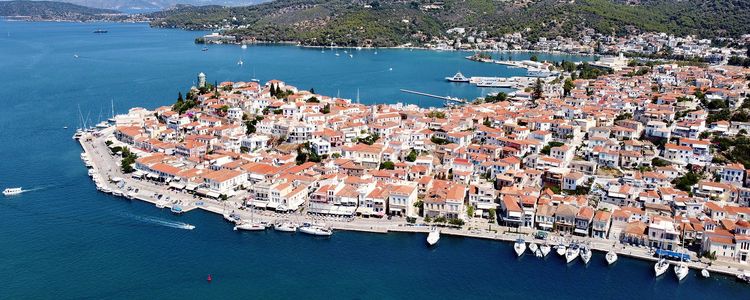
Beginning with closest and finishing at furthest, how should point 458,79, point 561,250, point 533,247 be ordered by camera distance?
point 561,250
point 533,247
point 458,79

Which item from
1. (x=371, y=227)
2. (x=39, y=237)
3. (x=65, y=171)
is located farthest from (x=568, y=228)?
(x=65, y=171)

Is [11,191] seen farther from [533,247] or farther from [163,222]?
[533,247]

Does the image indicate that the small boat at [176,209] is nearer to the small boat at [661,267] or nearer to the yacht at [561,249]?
the yacht at [561,249]

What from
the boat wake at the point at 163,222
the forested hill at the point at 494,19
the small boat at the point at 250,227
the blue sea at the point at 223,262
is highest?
the forested hill at the point at 494,19

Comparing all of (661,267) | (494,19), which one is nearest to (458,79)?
(661,267)

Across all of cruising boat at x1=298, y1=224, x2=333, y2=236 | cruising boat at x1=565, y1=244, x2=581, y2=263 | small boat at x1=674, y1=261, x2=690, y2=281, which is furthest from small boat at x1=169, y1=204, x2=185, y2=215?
small boat at x1=674, y1=261, x2=690, y2=281

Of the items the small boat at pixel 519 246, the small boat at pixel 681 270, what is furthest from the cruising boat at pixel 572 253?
the small boat at pixel 681 270

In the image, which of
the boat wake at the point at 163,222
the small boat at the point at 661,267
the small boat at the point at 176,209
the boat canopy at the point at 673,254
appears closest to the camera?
the small boat at the point at 661,267
